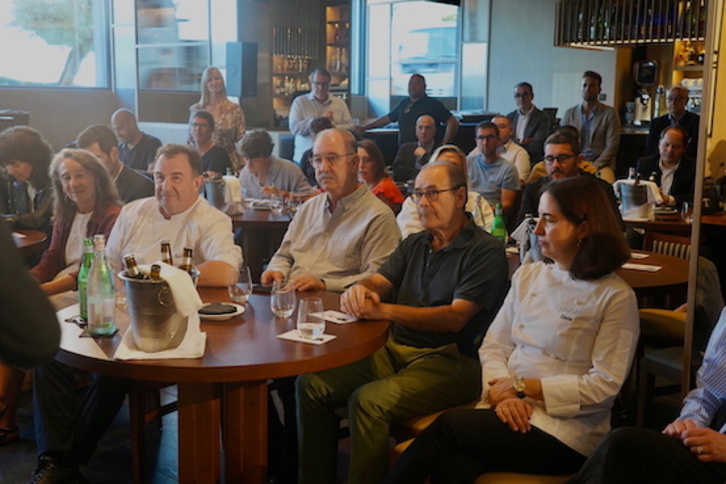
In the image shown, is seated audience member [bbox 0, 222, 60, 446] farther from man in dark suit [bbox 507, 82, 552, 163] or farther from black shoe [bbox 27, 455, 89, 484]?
man in dark suit [bbox 507, 82, 552, 163]

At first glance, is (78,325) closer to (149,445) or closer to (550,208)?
(149,445)

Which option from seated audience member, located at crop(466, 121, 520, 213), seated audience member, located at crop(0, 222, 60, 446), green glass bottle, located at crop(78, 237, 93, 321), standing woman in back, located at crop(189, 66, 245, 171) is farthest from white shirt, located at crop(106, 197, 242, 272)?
standing woman in back, located at crop(189, 66, 245, 171)

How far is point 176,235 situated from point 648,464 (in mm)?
2068

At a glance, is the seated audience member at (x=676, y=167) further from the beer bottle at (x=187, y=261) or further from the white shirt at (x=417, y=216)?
the beer bottle at (x=187, y=261)

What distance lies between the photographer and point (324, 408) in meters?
2.84

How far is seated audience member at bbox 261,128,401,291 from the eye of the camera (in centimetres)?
344

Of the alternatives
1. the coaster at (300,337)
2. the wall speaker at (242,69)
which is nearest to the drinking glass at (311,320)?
the coaster at (300,337)

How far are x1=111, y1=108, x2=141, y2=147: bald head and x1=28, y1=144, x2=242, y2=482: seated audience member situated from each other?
145 inches

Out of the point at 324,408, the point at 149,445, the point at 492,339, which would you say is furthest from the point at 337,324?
the point at 149,445

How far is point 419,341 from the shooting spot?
2924 millimetres

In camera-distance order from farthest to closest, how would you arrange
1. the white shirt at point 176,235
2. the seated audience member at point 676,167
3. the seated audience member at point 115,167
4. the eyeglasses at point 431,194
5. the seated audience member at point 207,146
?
the seated audience member at point 207,146 < the seated audience member at point 676,167 < the seated audience member at point 115,167 < the white shirt at point 176,235 < the eyeglasses at point 431,194

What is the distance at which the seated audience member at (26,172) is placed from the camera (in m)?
4.66

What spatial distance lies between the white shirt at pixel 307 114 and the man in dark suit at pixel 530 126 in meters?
1.77

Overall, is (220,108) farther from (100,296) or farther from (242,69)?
(100,296)
